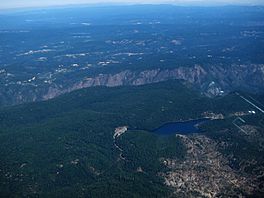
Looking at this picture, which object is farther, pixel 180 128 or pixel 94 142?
pixel 180 128

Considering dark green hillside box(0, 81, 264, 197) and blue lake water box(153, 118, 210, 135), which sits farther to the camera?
blue lake water box(153, 118, 210, 135)

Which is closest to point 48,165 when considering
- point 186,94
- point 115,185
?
point 115,185

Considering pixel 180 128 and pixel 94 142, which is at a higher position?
pixel 94 142

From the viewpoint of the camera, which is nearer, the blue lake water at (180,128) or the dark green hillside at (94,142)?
the dark green hillside at (94,142)
